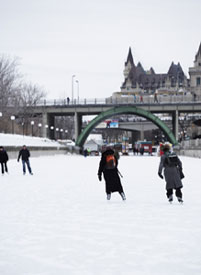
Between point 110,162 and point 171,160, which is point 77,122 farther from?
point 171,160

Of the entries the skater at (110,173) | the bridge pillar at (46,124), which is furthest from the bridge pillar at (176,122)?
the skater at (110,173)

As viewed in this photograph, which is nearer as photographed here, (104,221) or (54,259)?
(54,259)

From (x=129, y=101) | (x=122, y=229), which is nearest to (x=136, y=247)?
(x=122, y=229)

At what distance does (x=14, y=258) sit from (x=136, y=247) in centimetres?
154

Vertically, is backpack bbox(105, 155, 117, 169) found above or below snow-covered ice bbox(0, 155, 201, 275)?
above

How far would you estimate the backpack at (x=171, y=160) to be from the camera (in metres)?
10.5

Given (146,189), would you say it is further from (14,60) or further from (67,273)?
(14,60)

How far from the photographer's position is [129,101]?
72125mm

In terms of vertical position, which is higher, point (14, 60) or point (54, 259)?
point (14, 60)

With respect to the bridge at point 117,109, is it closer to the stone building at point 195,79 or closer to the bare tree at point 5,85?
the bare tree at point 5,85

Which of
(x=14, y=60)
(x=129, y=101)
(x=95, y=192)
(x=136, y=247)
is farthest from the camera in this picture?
(x=129, y=101)

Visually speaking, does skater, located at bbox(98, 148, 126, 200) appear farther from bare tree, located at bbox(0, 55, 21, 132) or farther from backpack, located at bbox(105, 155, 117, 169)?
bare tree, located at bbox(0, 55, 21, 132)

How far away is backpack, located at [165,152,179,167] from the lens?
34.6 feet

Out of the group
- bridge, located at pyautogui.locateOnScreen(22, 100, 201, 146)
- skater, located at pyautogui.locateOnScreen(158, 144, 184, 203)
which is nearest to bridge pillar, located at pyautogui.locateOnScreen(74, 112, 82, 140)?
bridge, located at pyautogui.locateOnScreen(22, 100, 201, 146)
